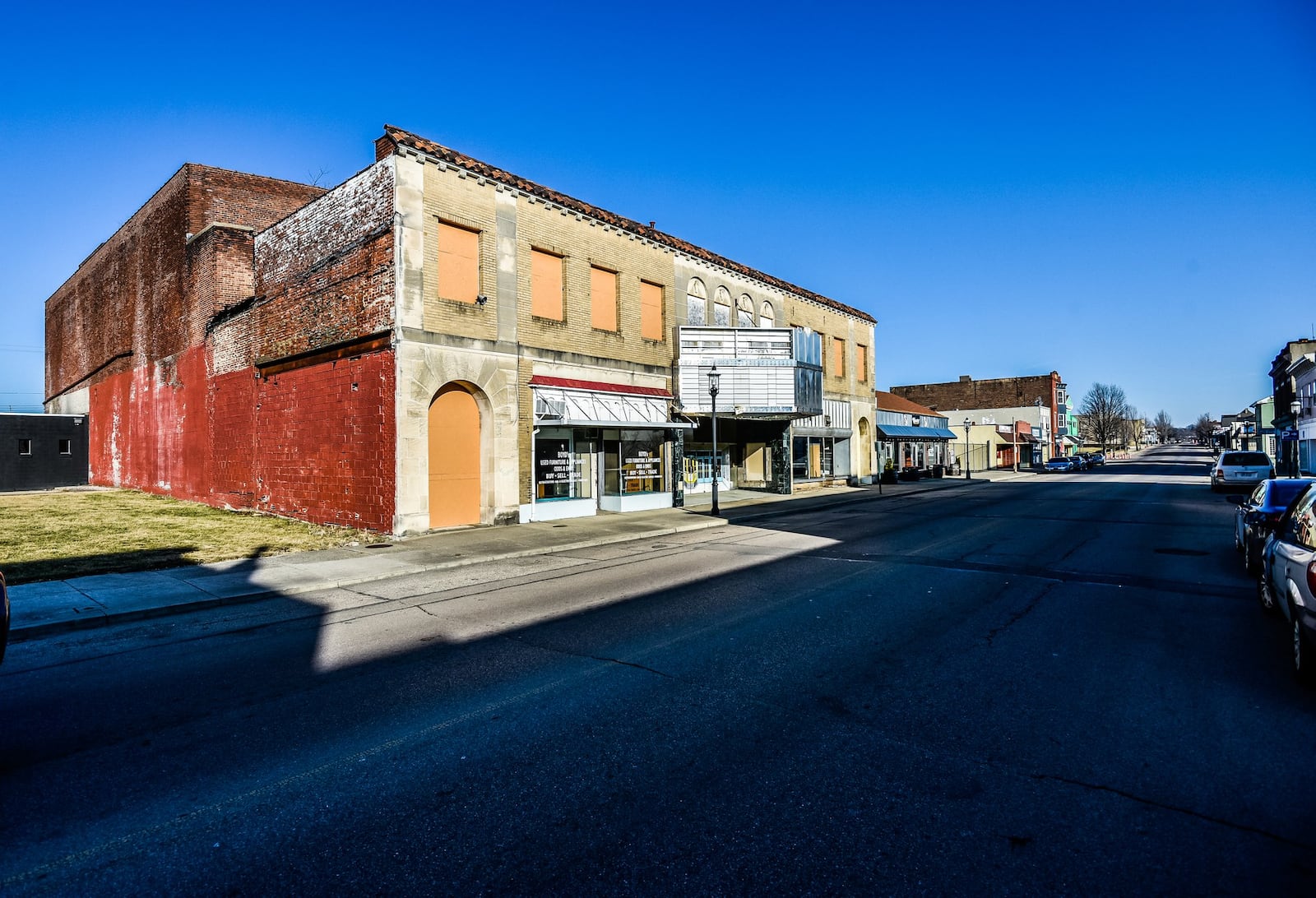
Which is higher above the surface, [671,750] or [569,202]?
[569,202]

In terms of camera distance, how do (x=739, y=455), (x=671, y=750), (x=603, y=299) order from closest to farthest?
(x=671, y=750) < (x=603, y=299) < (x=739, y=455)

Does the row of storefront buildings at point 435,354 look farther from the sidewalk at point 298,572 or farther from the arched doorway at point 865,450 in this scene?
the arched doorway at point 865,450

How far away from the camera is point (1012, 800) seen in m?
3.69

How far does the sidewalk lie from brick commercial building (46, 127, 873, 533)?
1.71m

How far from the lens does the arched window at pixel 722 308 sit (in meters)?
26.3

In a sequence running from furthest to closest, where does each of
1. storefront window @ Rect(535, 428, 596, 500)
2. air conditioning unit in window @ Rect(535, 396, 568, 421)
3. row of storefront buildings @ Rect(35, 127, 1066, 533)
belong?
1. storefront window @ Rect(535, 428, 596, 500)
2. air conditioning unit in window @ Rect(535, 396, 568, 421)
3. row of storefront buildings @ Rect(35, 127, 1066, 533)

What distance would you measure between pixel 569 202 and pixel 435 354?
22.4 feet

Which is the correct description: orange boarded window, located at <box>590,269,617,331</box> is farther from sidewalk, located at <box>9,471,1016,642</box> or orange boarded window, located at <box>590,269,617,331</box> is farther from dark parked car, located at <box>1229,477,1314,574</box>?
dark parked car, located at <box>1229,477,1314,574</box>

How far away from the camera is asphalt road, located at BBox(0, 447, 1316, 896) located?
10.3 ft

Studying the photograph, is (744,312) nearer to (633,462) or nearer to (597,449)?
(633,462)

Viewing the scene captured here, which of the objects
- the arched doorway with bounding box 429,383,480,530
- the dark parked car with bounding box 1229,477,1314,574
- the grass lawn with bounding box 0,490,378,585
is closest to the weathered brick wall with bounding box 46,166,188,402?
the grass lawn with bounding box 0,490,378,585

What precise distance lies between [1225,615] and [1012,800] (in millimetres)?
6151

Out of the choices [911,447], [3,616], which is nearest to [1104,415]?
[911,447]

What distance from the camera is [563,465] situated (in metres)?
19.8
